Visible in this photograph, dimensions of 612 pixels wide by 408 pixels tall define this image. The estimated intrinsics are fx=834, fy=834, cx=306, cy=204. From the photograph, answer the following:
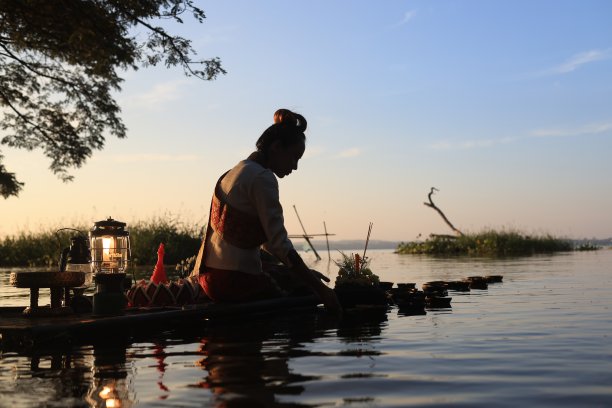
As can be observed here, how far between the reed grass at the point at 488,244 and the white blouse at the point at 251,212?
89.8 feet

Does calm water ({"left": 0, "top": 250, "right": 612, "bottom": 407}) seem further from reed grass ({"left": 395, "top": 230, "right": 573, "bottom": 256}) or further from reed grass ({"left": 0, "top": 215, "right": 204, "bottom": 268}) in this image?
reed grass ({"left": 395, "top": 230, "right": 573, "bottom": 256})

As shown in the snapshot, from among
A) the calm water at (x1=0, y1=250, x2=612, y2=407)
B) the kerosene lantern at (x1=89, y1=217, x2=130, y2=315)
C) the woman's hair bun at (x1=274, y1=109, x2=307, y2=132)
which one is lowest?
the calm water at (x1=0, y1=250, x2=612, y2=407)

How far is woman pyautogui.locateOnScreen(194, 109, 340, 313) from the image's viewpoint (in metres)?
6.87

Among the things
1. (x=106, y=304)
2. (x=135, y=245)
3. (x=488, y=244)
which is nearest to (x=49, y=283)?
(x=106, y=304)

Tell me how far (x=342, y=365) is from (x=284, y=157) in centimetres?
249

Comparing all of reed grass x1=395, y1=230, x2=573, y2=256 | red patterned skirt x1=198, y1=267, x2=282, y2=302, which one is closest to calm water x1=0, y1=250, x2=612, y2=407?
red patterned skirt x1=198, y1=267, x2=282, y2=302

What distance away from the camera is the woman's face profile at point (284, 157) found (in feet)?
23.8

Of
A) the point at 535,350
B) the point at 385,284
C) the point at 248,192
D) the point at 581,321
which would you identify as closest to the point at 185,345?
the point at 248,192

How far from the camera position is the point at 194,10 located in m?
17.5

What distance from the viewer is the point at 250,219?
7.33 metres

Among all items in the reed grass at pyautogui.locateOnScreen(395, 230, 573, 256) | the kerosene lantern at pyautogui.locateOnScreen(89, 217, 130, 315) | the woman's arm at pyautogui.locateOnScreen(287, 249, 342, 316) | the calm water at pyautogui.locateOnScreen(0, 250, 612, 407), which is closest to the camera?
the calm water at pyautogui.locateOnScreen(0, 250, 612, 407)

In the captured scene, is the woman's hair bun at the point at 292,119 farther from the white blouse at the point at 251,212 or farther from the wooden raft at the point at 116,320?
the wooden raft at the point at 116,320

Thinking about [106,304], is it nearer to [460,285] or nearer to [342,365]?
[342,365]

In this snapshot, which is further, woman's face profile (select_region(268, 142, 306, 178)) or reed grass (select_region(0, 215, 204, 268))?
reed grass (select_region(0, 215, 204, 268))
